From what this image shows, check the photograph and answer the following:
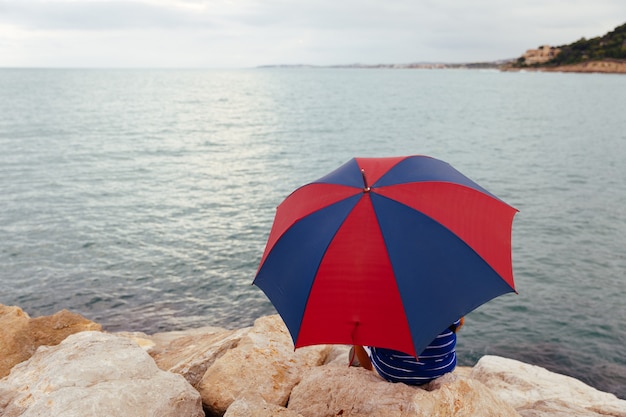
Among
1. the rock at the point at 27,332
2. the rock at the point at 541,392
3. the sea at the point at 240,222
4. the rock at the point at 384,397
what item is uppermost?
the rock at the point at 384,397

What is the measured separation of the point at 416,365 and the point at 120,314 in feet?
36.6

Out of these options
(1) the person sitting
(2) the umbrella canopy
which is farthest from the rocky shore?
(2) the umbrella canopy

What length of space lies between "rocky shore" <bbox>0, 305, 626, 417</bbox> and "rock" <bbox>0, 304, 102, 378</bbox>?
22mm

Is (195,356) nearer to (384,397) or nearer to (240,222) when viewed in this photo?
(384,397)

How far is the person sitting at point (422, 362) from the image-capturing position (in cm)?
528

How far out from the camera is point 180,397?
232 inches

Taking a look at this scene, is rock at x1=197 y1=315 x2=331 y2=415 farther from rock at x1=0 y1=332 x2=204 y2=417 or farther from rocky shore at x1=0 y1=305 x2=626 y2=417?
rock at x1=0 y1=332 x2=204 y2=417

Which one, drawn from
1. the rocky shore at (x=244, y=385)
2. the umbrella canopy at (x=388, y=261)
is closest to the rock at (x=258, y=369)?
the rocky shore at (x=244, y=385)

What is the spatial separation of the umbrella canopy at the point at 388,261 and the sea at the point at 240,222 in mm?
8541

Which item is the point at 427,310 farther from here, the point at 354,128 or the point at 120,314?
the point at 354,128

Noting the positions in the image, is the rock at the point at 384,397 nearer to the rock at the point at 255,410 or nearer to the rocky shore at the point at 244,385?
the rocky shore at the point at 244,385

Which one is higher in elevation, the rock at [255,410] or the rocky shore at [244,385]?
the rock at [255,410]

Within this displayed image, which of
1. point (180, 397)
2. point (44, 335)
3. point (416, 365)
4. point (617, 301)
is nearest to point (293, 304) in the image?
point (416, 365)

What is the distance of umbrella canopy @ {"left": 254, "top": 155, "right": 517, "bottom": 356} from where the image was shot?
165 inches
